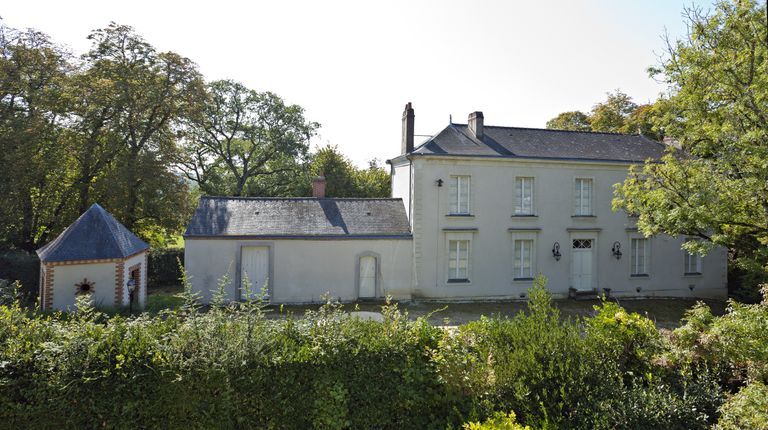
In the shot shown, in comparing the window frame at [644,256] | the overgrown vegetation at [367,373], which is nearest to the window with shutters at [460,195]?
the window frame at [644,256]

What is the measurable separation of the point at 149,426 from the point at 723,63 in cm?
1304

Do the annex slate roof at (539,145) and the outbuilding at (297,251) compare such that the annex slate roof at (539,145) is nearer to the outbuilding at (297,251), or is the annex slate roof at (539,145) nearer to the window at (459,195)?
the window at (459,195)

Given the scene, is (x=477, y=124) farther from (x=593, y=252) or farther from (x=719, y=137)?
(x=719, y=137)

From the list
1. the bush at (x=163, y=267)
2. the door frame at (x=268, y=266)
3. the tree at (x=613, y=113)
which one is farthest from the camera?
the tree at (x=613, y=113)

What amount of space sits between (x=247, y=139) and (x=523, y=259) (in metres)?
21.1

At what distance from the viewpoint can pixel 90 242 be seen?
12.7 meters

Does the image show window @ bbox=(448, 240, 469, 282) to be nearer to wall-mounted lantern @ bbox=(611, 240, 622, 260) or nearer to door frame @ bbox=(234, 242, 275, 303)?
wall-mounted lantern @ bbox=(611, 240, 622, 260)

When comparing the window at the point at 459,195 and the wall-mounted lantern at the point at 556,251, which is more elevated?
the window at the point at 459,195

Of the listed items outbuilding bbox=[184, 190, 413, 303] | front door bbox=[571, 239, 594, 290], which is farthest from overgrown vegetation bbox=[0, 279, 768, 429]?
front door bbox=[571, 239, 594, 290]

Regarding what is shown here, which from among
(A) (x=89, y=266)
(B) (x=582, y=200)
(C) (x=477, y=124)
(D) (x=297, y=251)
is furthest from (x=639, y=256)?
(A) (x=89, y=266)

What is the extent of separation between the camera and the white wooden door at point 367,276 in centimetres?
1622

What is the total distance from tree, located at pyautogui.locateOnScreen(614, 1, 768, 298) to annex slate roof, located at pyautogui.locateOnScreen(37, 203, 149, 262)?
1481 centimetres

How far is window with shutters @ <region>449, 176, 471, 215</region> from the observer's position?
16.8 meters

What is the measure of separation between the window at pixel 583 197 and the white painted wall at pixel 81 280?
1621cm
